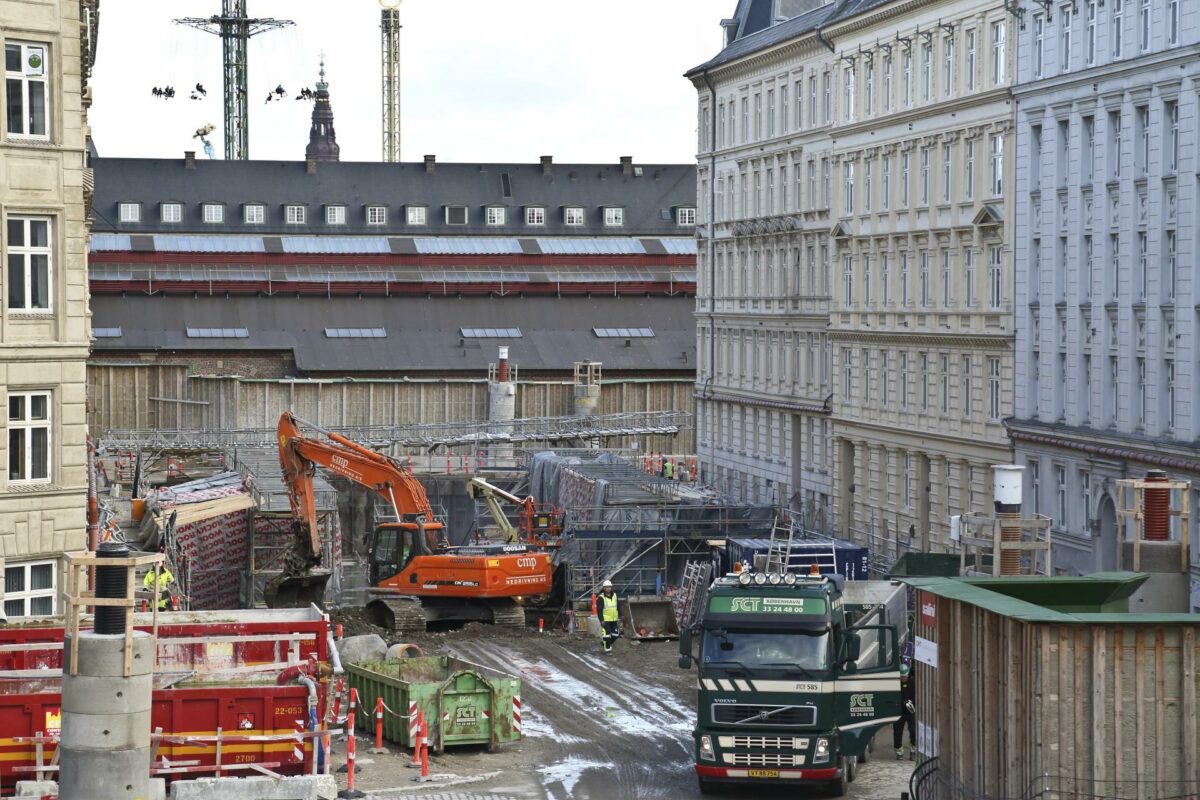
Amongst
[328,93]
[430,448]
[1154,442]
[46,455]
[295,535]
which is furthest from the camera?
[328,93]

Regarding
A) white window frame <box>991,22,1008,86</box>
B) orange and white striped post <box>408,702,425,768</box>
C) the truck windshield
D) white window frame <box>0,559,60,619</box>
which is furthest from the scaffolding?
the truck windshield

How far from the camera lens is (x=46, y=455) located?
108 ft

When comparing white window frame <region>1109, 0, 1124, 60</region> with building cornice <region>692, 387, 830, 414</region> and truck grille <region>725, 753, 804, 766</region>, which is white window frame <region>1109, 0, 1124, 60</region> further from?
truck grille <region>725, 753, 804, 766</region>

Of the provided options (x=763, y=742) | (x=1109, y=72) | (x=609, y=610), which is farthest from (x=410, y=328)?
(x=763, y=742)

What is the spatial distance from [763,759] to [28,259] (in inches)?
525

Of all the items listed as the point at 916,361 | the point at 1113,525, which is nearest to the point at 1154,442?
the point at 1113,525

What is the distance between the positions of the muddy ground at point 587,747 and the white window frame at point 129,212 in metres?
67.2

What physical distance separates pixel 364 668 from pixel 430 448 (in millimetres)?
51607

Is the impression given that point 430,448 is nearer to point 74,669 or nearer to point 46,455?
point 46,455

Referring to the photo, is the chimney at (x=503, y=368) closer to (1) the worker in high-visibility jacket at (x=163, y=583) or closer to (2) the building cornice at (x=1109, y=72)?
(2) the building cornice at (x=1109, y=72)

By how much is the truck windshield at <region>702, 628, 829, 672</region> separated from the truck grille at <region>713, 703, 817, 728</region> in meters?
0.52

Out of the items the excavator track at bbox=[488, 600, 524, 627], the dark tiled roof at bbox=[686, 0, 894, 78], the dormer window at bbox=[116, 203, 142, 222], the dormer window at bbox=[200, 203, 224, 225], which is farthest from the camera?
the dormer window at bbox=[200, 203, 224, 225]

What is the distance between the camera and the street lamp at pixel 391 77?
146 m

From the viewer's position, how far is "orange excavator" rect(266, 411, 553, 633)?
165 feet
